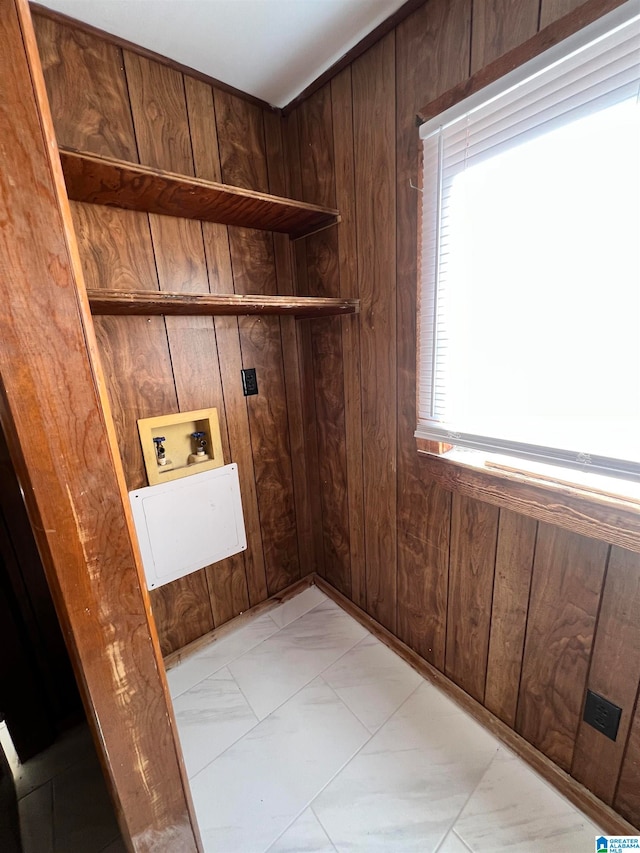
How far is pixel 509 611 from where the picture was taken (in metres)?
1.16

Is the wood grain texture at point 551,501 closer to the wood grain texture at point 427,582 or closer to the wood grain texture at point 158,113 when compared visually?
the wood grain texture at point 427,582

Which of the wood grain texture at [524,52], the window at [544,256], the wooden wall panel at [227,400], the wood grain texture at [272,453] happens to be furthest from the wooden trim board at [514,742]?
the wood grain texture at [524,52]

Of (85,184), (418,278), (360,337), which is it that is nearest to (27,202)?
(85,184)

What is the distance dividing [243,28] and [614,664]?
6.94 feet

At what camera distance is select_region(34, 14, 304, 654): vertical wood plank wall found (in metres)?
1.18

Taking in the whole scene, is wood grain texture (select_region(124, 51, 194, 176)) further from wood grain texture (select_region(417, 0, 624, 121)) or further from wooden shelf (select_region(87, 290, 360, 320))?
wood grain texture (select_region(417, 0, 624, 121))

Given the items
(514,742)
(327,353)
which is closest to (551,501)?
(514,742)

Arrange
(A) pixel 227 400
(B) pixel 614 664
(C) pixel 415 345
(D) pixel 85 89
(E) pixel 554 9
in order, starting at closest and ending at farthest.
Result: (E) pixel 554 9, (B) pixel 614 664, (D) pixel 85 89, (C) pixel 415 345, (A) pixel 227 400

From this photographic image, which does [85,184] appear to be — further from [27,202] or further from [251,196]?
[27,202]

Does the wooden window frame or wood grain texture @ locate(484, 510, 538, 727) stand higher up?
the wooden window frame

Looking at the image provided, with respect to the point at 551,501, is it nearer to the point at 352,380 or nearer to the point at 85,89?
the point at 352,380

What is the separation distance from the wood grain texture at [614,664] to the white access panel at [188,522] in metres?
1.35

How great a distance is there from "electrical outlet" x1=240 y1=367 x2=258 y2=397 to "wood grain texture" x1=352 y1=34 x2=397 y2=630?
50cm

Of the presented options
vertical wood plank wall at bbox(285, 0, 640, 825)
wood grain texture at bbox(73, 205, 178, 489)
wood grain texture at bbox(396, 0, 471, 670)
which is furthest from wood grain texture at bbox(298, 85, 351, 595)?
wood grain texture at bbox(73, 205, 178, 489)
